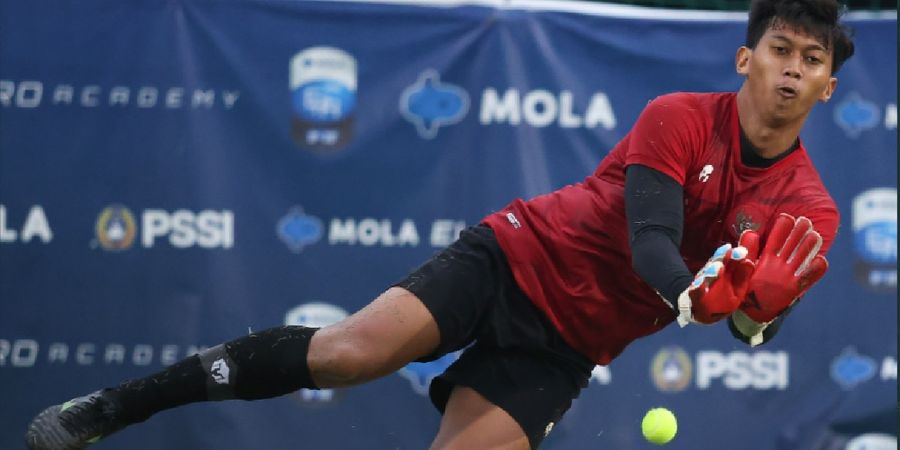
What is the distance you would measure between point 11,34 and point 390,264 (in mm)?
1865

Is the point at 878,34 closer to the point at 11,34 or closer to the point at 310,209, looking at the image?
the point at 310,209

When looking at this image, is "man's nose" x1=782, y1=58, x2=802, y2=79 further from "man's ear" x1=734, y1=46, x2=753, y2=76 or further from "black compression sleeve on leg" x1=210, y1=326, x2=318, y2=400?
"black compression sleeve on leg" x1=210, y1=326, x2=318, y2=400

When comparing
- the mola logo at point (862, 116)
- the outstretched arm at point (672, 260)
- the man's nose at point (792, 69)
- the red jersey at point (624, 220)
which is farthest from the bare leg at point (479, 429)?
the mola logo at point (862, 116)

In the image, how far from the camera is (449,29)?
18.7 ft

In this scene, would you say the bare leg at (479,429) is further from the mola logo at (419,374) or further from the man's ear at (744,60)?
the mola logo at (419,374)

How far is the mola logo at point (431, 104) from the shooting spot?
5.63 meters

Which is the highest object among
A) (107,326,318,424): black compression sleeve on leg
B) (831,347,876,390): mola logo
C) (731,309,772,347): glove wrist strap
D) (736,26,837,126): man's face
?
(736,26,837,126): man's face

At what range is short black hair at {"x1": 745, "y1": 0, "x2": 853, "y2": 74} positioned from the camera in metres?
3.54

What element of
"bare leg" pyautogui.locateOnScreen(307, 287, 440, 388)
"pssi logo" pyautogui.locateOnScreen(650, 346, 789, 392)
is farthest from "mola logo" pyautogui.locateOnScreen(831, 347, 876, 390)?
"bare leg" pyautogui.locateOnScreen(307, 287, 440, 388)

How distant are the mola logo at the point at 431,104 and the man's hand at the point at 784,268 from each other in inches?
104

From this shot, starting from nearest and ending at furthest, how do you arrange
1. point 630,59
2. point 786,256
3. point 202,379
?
point 786,256
point 202,379
point 630,59

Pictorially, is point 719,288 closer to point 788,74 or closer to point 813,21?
point 788,74

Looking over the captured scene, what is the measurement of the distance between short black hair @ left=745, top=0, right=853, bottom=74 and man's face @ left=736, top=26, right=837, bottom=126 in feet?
0.07

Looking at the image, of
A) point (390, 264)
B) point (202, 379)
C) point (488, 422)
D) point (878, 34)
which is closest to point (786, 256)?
point (488, 422)
